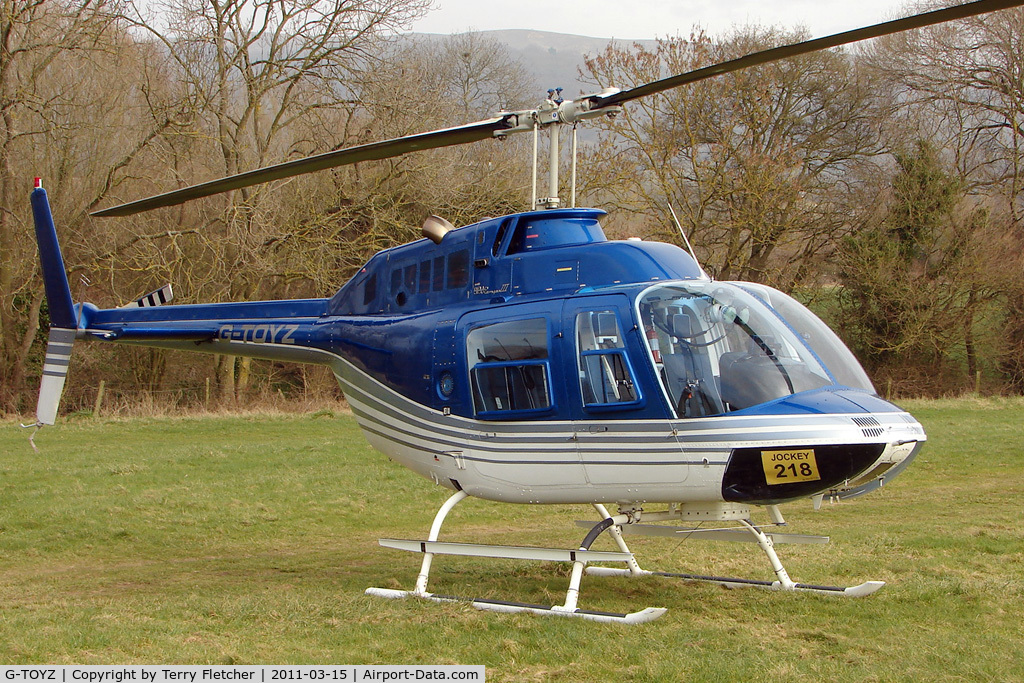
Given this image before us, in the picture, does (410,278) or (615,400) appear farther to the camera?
(410,278)

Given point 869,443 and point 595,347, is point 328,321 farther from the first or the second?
point 869,443

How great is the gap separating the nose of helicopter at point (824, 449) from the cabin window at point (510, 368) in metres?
1.70

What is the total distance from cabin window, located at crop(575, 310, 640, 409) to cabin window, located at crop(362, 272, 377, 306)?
2.82 meters

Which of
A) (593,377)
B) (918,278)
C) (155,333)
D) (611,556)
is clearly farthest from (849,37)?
(918,278)

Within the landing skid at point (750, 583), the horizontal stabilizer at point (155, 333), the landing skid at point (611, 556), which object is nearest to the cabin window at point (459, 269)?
the landing skid at point (611, 556)

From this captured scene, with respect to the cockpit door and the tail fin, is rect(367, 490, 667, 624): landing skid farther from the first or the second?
the tail fin

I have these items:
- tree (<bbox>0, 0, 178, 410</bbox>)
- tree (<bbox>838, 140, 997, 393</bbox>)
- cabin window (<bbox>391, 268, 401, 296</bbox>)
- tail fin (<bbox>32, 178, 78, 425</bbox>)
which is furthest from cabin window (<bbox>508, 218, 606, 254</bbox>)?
tree (<bbox>838, 140, 997, 393</bbox>)

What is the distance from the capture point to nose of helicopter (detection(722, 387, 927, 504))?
22.1 feet

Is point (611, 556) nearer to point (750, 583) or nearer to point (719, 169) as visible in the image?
point (750, 583)

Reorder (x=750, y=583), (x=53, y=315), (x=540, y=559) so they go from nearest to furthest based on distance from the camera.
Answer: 1. (x=540, y=559)
2. (x=750, y=583)
3. (x=53, y=315)

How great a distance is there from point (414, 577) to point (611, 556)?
116 inches

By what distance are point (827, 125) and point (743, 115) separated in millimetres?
4875

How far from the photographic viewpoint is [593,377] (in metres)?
7.74

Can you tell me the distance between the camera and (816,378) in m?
7.22
